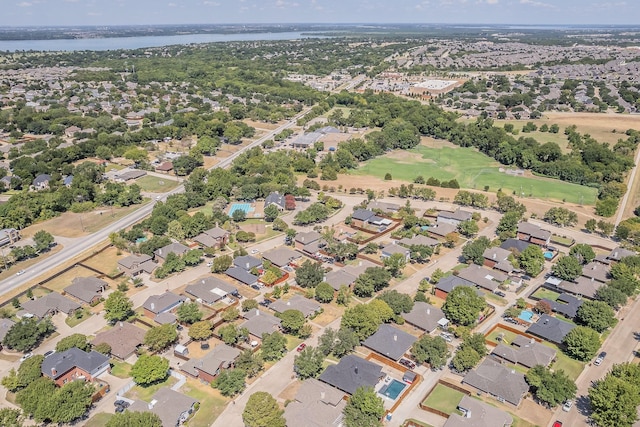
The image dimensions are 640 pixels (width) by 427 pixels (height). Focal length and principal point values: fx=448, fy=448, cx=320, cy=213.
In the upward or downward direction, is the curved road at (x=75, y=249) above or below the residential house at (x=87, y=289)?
below

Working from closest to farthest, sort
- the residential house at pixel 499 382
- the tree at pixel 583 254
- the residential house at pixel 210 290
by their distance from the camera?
the residential house at pixel 499 382, the residential house at pixel 210 290, the tree at pixel 583 254

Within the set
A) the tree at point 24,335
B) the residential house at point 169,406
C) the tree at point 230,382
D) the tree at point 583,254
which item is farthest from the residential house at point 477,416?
the tree at point 24,335

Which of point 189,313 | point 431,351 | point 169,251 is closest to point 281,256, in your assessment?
point 169,251

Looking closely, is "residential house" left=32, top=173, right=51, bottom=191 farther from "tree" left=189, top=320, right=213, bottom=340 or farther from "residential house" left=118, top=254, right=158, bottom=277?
"tree" left=189, top=320, right=213, bottom=340

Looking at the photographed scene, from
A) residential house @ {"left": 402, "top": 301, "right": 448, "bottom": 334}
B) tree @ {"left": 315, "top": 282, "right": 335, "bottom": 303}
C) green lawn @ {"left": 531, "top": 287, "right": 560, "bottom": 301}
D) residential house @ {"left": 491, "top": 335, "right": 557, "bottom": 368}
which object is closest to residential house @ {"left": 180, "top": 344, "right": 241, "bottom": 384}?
tree @ {"left": 315, "top": 282, "right": 335, "bottom": 303}

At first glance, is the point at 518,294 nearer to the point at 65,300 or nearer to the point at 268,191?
the point at 268,191

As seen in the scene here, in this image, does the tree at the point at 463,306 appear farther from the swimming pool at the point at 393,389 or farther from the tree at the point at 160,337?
the tree at the point at 160,337

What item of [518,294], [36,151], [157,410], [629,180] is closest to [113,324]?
[157,410]
